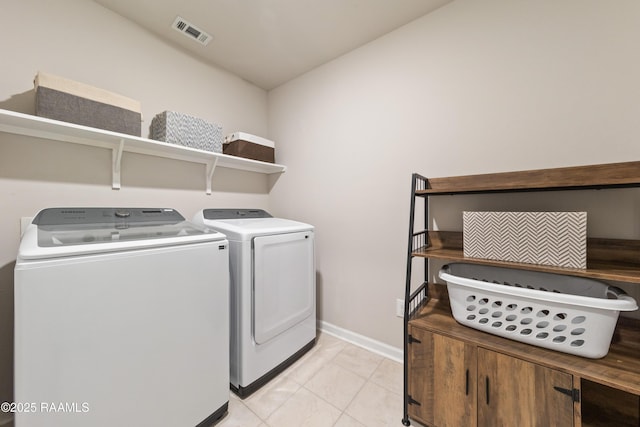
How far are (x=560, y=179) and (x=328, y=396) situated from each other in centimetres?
167

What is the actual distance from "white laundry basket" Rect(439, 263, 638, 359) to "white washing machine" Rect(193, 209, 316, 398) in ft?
3.25

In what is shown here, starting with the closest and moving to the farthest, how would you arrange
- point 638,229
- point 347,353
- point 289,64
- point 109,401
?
point 109,401 → point 638,229 → point 347,353 → point 289,64

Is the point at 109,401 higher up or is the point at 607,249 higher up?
the point at 607,249

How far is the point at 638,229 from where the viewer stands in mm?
1105

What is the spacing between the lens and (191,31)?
180cm

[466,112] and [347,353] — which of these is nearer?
[466,112]

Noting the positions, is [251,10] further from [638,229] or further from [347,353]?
[347,353]

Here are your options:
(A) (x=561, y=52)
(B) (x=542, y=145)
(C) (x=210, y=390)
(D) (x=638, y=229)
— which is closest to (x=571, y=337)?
(D) (x=638, y=229)

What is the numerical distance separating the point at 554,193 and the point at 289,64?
218 cm

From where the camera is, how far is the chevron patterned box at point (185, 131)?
1.67m

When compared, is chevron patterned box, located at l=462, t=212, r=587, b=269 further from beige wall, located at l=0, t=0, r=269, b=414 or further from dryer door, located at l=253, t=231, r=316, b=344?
beige wall, located at l=0, t=0, r=269, b=414

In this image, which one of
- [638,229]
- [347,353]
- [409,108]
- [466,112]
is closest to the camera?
[638,229]

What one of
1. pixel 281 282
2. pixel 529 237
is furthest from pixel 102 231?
pixel 529 237

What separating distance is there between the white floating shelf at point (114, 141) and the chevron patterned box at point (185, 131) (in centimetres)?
6
